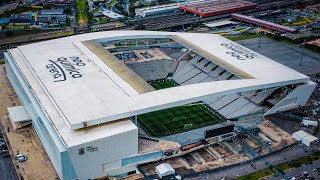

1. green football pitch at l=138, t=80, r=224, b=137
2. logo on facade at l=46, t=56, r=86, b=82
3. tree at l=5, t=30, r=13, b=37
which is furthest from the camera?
tree at l=5, t=30, r=13, b=37

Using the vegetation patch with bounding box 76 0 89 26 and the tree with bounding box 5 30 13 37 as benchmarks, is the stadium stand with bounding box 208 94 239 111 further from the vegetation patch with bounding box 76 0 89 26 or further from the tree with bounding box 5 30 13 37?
the tree with bounding box 5 30 13 37

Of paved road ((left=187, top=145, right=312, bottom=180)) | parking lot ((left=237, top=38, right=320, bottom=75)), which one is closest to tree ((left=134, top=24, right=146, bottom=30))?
parking lot ((left=237, top=38, right=320, bottom=75))

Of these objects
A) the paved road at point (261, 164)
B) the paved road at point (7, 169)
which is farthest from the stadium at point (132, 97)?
the paved road at point (261, 164)

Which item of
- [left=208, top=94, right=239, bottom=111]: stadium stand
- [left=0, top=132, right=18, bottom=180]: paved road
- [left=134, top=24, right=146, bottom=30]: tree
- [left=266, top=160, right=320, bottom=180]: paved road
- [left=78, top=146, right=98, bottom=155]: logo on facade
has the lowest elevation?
[left=266, top=160, right=320, bottom=180]: paved road

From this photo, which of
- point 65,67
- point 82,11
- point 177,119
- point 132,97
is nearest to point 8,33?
point 82,11

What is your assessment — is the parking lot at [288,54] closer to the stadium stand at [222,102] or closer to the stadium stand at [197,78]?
the stadium stand at [197,78]

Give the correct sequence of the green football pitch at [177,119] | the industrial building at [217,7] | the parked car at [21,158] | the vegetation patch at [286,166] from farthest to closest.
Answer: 1. the industrial building at [217,7]
2. the green football pitch at [177,119]
3. the parked car at [21,158]
4. the vegetation patch at [286,166]

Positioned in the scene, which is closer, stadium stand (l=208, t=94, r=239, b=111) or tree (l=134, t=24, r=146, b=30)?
stadium stand (l=208, t=94, r=239, b=111)

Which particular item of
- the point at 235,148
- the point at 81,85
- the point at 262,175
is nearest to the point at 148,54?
the point at 81,85

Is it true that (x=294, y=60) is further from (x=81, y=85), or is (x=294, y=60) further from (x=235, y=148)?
(x=81, y=85)
